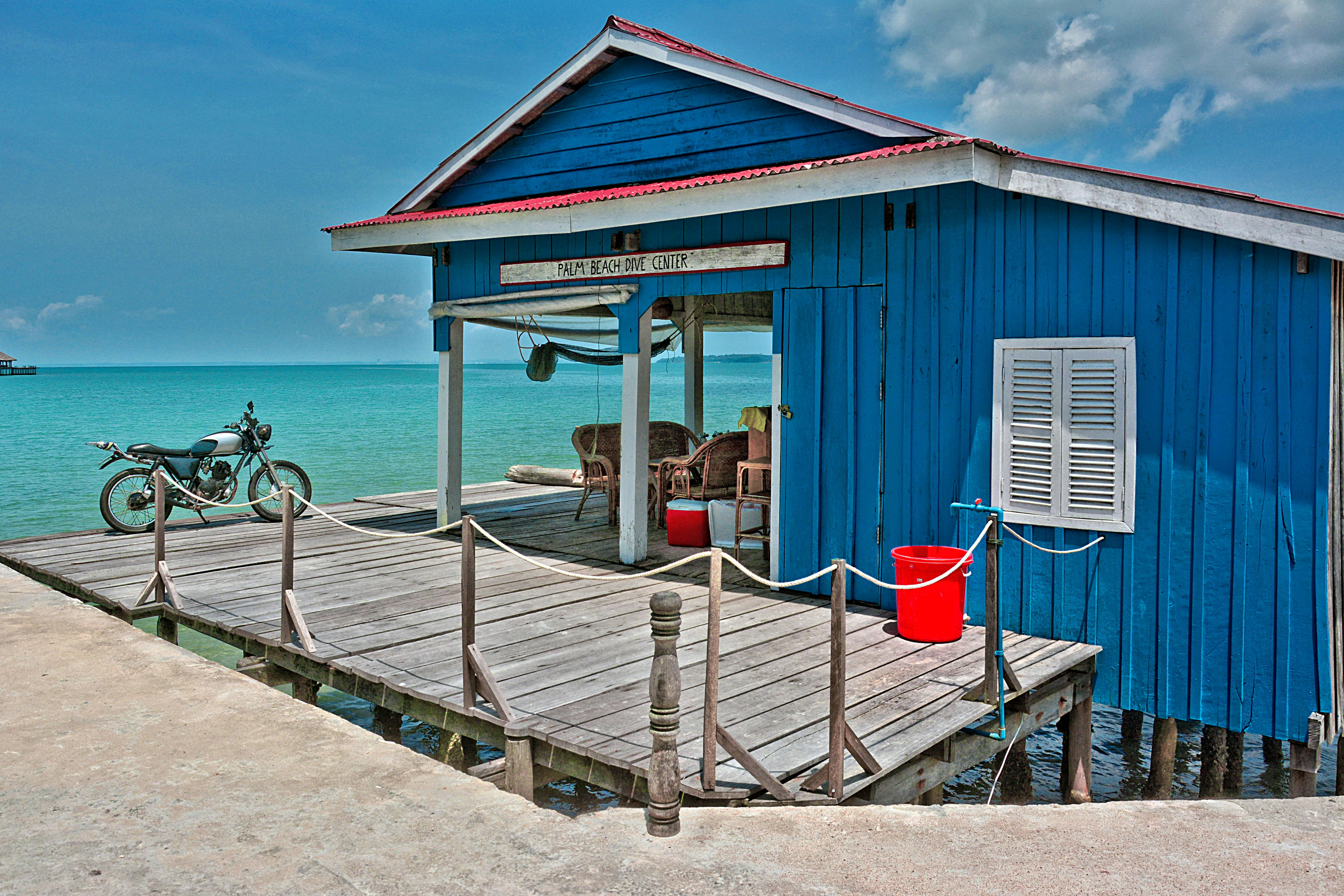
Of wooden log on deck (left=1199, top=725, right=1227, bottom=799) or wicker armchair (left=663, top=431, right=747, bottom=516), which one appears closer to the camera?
wooden log on deck (left=1199, top=725, right=1227, bottom=799)

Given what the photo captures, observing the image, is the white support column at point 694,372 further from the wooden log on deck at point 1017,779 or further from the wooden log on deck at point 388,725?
the wooden log on deck at point 1017,779

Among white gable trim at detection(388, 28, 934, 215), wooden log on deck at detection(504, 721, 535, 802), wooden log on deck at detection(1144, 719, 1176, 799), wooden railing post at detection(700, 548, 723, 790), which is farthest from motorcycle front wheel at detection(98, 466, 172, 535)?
wooden log on deck at detection(1144, 719, 1176, 799)

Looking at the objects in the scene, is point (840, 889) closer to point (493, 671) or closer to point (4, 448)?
point (493, 671)

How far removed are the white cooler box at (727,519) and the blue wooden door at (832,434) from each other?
60.9 inches

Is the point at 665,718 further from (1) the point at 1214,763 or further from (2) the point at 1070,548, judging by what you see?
(1) the point at 1214,763

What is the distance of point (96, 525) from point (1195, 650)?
77.9 ft

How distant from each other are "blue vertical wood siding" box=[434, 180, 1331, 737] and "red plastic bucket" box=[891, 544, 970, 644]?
20.4 inches

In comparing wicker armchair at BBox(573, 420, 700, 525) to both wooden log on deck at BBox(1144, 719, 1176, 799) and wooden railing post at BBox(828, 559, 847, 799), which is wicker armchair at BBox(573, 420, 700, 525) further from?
wooden railing post at BBox(828, 559, 847, 799)

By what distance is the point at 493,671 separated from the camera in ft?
19.5

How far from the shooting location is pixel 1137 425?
6.29 meters

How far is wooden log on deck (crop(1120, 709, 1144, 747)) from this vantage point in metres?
9.08

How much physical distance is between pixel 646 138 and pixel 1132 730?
6982 millimetres

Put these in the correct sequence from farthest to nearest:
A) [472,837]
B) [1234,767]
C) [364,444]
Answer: [364,444] < [1234,767] < [472,837]

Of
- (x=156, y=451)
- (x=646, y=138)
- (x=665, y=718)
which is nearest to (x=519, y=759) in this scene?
(x=665, y=718)
